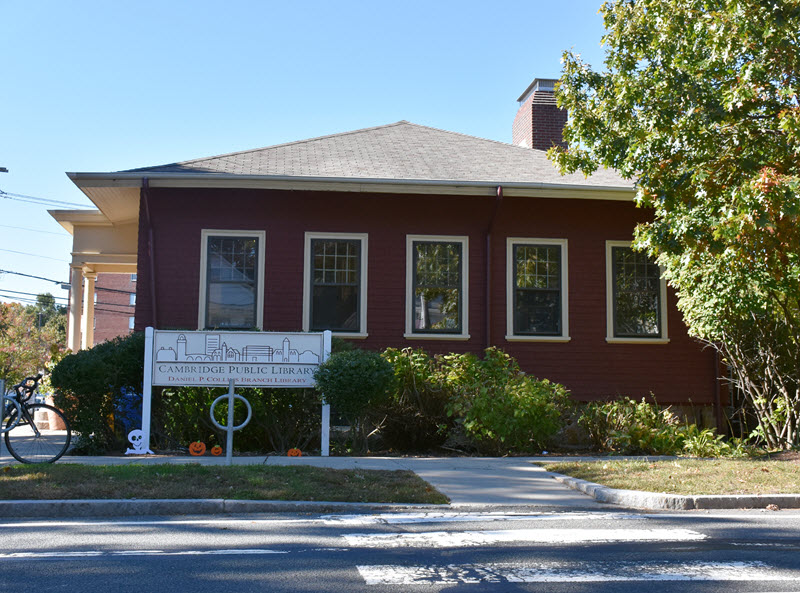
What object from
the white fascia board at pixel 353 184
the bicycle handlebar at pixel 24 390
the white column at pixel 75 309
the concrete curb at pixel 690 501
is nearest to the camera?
the concrete curb at pixel 690 501

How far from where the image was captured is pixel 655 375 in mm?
15266

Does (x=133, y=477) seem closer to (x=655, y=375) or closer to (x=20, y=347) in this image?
(x=655, y=375)

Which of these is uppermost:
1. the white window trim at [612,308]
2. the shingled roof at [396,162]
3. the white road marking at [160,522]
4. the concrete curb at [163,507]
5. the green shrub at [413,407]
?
the shingled roof at [396,162]

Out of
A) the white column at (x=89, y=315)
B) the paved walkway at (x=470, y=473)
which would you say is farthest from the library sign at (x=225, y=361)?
the white column at (x=89, y=315)

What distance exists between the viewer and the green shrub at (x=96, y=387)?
11.5 m

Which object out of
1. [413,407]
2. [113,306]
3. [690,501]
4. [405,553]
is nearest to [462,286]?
[413,407]

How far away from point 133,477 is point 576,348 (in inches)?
363

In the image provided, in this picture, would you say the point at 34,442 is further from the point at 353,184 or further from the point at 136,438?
the point at 353,184

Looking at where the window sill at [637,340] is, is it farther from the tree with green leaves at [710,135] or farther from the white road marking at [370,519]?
the white road marking at [370,519]

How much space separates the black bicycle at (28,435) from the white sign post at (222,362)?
158cm

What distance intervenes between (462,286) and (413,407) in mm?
3338

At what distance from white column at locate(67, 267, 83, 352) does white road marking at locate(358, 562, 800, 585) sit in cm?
1657

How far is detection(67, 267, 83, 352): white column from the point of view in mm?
19812

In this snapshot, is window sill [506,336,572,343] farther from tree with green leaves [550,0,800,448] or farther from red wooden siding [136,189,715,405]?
tree with green leaves [550,0,800,448]
